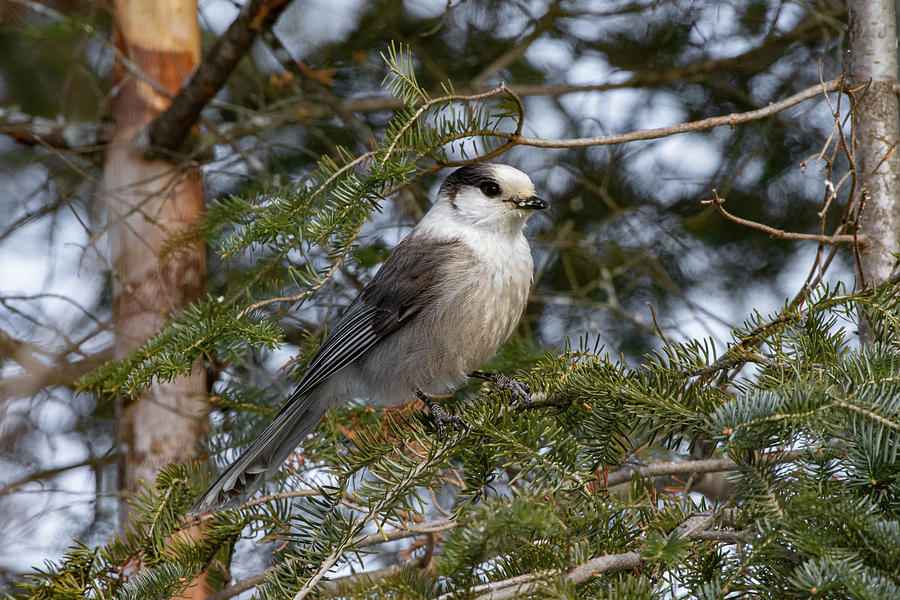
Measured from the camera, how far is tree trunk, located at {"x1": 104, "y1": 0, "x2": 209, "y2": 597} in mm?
3275

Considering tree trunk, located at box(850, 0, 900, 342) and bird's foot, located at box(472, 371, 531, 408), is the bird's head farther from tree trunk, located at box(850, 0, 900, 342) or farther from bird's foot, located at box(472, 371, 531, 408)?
tree trunk, located at box(850, 0, 900, 342)

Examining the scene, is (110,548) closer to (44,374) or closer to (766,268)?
(44,374)

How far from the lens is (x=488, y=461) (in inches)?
75.0

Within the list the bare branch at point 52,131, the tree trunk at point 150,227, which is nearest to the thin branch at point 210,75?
the tree trunk at point 150,227

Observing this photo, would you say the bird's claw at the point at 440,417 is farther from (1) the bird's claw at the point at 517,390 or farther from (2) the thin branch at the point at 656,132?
(2) the thin branch at the point at 656,132

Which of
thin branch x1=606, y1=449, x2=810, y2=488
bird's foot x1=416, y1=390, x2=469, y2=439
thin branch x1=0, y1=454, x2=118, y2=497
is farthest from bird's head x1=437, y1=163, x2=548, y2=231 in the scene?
thin branch x1=0, y1=454, x2=118, y2=497

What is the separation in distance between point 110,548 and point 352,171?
1.23m

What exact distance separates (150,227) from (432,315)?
5.06 ft

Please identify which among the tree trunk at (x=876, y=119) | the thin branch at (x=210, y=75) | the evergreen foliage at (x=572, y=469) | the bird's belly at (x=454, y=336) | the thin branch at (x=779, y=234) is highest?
the thin branch at (x=210, y=75)

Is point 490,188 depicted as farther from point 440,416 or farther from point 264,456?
point 264,456

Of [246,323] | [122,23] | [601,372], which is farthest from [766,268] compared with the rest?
[122,23]

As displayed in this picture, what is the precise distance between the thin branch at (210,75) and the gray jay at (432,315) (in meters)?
1.06

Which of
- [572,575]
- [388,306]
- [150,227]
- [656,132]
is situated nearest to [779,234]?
[656,132]

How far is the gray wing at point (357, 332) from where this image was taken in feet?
8.38
